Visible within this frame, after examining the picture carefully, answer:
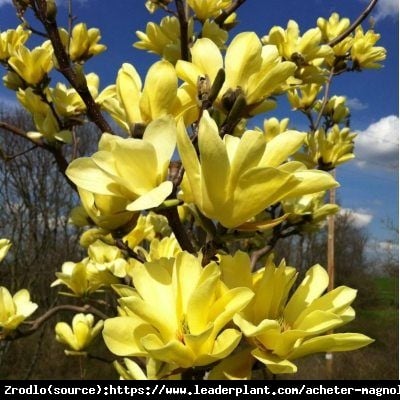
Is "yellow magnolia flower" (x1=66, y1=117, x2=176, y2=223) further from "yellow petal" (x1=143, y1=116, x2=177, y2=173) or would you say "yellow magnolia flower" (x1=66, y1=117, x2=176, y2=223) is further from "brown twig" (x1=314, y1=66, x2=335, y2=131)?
"brown twig" (x1=314, y1=66, x2=335, y2=131)

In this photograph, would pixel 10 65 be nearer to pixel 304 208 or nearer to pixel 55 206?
pixel 304 208

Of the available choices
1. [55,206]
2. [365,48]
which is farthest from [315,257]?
[365,48]

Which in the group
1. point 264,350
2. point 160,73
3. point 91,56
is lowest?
point 264,350

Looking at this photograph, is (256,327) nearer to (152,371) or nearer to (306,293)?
(306,293)

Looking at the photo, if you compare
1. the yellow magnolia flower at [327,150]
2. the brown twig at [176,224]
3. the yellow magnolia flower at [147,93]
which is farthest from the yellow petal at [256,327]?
the yellow magnolia flower at [327,150]

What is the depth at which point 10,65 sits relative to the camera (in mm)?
961

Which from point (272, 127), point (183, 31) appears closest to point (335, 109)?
point (272, 127)

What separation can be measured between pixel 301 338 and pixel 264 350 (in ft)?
0.11

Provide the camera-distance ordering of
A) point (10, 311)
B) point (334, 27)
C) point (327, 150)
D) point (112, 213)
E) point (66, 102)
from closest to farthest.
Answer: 1. point (112, 213)
2. point (10, 311)
3. point (66, 102)
4. point (327, 150)
5. point (334, 27)

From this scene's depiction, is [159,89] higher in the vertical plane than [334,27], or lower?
lower

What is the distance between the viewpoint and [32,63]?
0.91 m

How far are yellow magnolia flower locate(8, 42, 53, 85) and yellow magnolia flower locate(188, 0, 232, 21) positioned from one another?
305 mm

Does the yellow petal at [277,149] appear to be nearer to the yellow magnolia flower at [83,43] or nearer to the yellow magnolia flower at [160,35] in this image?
the yellow magnolia flower at [160,35]

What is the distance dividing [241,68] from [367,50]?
887 mm
